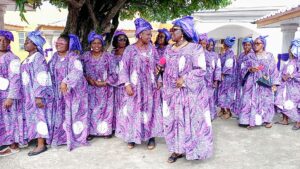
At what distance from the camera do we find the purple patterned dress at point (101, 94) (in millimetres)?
5008

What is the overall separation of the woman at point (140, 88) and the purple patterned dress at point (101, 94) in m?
0.52

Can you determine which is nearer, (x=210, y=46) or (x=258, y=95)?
(x=258, y=95)

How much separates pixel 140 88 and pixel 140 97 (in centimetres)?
13

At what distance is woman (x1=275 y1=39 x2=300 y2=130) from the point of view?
5938mm

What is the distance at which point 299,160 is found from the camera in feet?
14.2

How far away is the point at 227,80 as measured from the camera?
6.80 m

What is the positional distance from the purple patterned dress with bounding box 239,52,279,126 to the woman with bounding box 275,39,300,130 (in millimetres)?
339

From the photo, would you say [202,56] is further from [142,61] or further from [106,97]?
[106,97]

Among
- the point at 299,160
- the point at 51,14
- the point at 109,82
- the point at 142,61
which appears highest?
the point at 51,14

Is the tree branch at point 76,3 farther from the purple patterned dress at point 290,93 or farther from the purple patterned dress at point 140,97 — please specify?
the purple patterned dress at point 290,93

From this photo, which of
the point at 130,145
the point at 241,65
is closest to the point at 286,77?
the point at 241,65

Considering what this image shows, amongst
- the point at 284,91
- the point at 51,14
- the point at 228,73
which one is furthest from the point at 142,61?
the point at 51,14

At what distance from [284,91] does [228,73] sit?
3.79 feet

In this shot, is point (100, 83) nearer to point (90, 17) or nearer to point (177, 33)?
point (177, 33)
